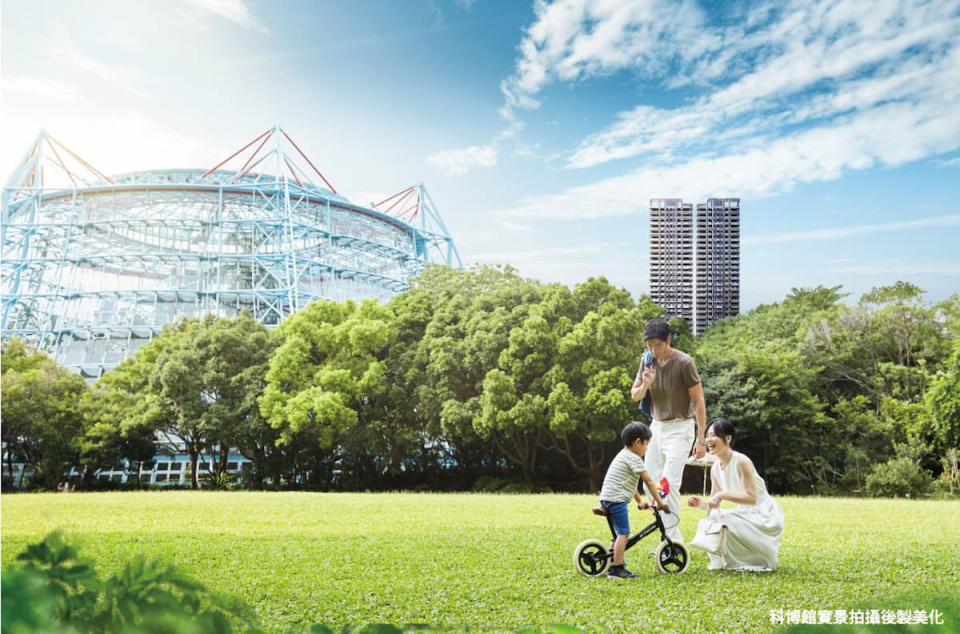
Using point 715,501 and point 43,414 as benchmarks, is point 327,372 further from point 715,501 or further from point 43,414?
point 715,501

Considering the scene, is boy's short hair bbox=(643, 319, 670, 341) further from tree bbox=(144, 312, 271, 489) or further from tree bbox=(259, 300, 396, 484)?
tree bbox=(144, 312, 271, 489)

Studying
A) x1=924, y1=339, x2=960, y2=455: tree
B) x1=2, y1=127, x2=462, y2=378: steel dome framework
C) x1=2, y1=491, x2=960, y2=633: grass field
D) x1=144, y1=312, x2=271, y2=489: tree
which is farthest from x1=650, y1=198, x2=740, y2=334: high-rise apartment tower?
x1=144, y1=312, x2=271, y2=489: tree

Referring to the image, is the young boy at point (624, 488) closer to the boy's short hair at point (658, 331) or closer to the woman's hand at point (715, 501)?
the woman's hand at point (715, 501)

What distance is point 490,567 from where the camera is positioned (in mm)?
3115

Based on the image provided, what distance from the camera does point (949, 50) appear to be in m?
5.20

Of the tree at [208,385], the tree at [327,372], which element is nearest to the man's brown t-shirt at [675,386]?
the tree at [327,372]

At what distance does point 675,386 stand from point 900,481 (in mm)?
9955

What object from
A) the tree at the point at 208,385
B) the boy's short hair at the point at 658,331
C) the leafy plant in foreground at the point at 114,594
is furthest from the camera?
the tree at the point at 208,385

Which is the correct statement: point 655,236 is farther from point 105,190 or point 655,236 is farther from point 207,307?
point 105,190

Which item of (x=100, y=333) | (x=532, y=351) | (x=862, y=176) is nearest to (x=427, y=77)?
(x=862, y=176)

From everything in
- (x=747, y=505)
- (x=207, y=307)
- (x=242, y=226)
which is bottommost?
(x=747, y=505)

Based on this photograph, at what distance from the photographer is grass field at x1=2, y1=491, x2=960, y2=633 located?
225 centimetres

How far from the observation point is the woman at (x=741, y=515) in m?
2.96

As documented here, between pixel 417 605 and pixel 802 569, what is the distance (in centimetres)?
167
